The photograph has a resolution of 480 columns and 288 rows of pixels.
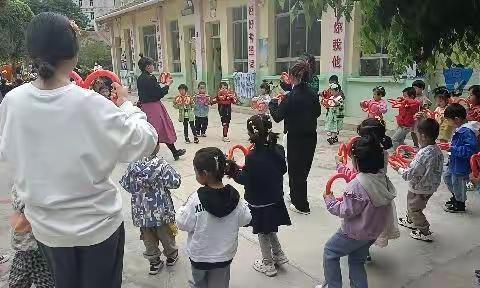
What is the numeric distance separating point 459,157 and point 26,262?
3.85 metres

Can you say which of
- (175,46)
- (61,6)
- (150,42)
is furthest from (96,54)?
(175,46)

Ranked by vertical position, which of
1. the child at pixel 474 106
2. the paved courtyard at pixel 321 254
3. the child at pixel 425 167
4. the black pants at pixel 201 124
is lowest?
the paved courtyard at pixel 321 254

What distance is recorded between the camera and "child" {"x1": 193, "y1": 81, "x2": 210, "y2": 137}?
7992 millimetres

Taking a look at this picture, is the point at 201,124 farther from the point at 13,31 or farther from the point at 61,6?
the point at 61,6

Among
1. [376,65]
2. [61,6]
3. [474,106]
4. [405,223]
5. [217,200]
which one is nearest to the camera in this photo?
[217,200]

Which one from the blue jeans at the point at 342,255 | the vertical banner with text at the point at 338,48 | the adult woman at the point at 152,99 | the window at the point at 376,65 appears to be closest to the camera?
the blue jeans at the point at 342,255

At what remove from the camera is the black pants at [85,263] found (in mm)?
1643

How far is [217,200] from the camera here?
7.58 feet

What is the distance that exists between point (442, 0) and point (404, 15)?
0.18 meters

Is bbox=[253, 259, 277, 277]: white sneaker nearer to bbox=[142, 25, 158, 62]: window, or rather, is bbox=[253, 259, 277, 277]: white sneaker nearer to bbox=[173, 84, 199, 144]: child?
bbox=[173, 84, 199, 144]: child

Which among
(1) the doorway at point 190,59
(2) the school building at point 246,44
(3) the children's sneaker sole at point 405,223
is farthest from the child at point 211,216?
(1) the doorway at point 190,59

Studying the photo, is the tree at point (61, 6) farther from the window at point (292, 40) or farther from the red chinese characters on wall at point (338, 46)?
the red chinese characters on wall at point (338, 46)

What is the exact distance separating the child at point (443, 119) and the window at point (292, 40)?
507cm

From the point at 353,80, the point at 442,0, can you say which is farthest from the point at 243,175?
the point at 353,80
